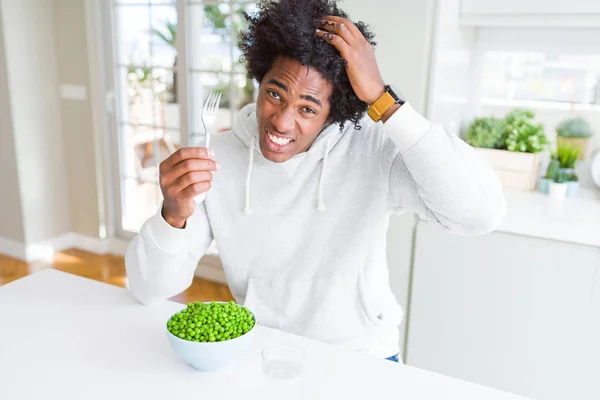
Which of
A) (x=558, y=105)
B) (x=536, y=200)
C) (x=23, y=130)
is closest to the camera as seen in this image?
(x=536, y=200)

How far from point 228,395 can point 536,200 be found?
1.60 m

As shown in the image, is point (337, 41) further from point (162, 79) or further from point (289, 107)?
point (162, 79)

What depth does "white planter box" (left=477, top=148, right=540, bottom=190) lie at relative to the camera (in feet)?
7.34


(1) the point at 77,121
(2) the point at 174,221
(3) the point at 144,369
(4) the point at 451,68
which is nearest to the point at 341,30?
(2) the point at 174,221

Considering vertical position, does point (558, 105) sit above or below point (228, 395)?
above

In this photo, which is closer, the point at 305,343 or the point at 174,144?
the point at 305,343

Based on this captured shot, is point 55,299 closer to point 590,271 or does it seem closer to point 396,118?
point 396,118

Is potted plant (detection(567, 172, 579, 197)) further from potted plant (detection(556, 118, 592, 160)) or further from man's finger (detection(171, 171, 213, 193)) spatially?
man's finger (detection(171, 171, 213, 193))

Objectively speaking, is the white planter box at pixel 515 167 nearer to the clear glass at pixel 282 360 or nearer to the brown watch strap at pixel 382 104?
the brown watch strap at pixel 382 104

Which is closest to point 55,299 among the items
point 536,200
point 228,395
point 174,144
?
point 228,395

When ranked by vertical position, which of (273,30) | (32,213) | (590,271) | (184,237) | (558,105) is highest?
(273,30)

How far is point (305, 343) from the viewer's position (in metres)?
1.10

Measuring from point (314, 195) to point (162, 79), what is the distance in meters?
2.39

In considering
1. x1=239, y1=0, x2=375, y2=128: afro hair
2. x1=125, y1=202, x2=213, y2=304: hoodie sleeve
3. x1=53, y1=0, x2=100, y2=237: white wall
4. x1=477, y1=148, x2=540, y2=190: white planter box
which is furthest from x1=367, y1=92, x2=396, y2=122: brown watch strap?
x1=53, y1=0, x2=100, y2=237: white wall
